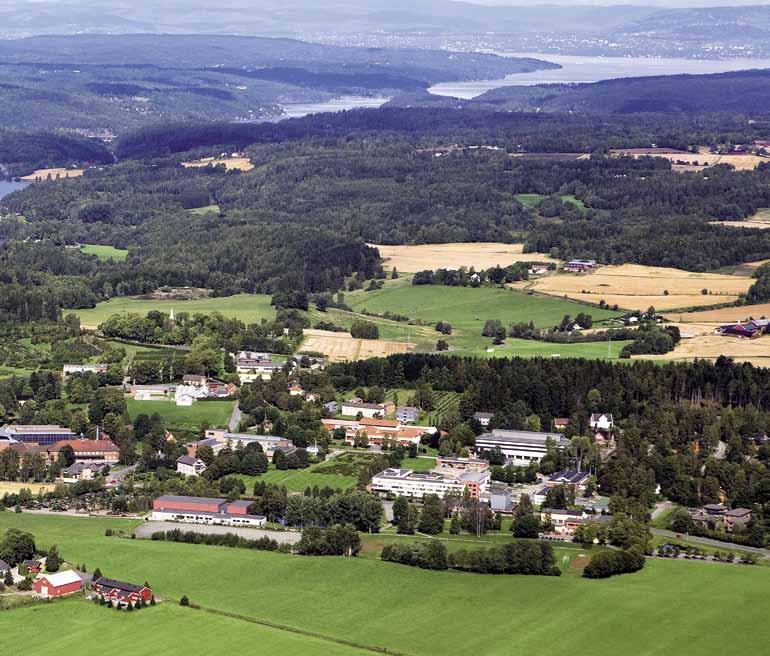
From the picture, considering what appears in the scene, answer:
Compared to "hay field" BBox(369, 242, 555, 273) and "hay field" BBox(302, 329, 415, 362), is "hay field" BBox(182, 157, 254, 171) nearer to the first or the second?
"hay field" BBox(369, 242, 555, 273)

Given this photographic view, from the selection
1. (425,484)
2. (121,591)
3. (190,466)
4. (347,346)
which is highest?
(121,591)

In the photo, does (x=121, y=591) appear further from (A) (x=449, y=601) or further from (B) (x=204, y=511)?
(B) (x=204, y=511)

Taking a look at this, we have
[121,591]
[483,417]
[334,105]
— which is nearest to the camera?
[121,591]

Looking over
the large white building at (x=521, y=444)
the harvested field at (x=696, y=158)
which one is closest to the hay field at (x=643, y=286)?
the large white building at (x=521, y=444)

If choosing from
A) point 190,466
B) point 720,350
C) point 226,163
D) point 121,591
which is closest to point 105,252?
point 226,163

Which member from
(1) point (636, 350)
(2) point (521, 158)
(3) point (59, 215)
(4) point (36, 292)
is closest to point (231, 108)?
(2) point (521, 158)

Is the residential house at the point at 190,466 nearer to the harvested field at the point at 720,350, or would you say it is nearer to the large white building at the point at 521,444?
the large white building at the point at 521,444
